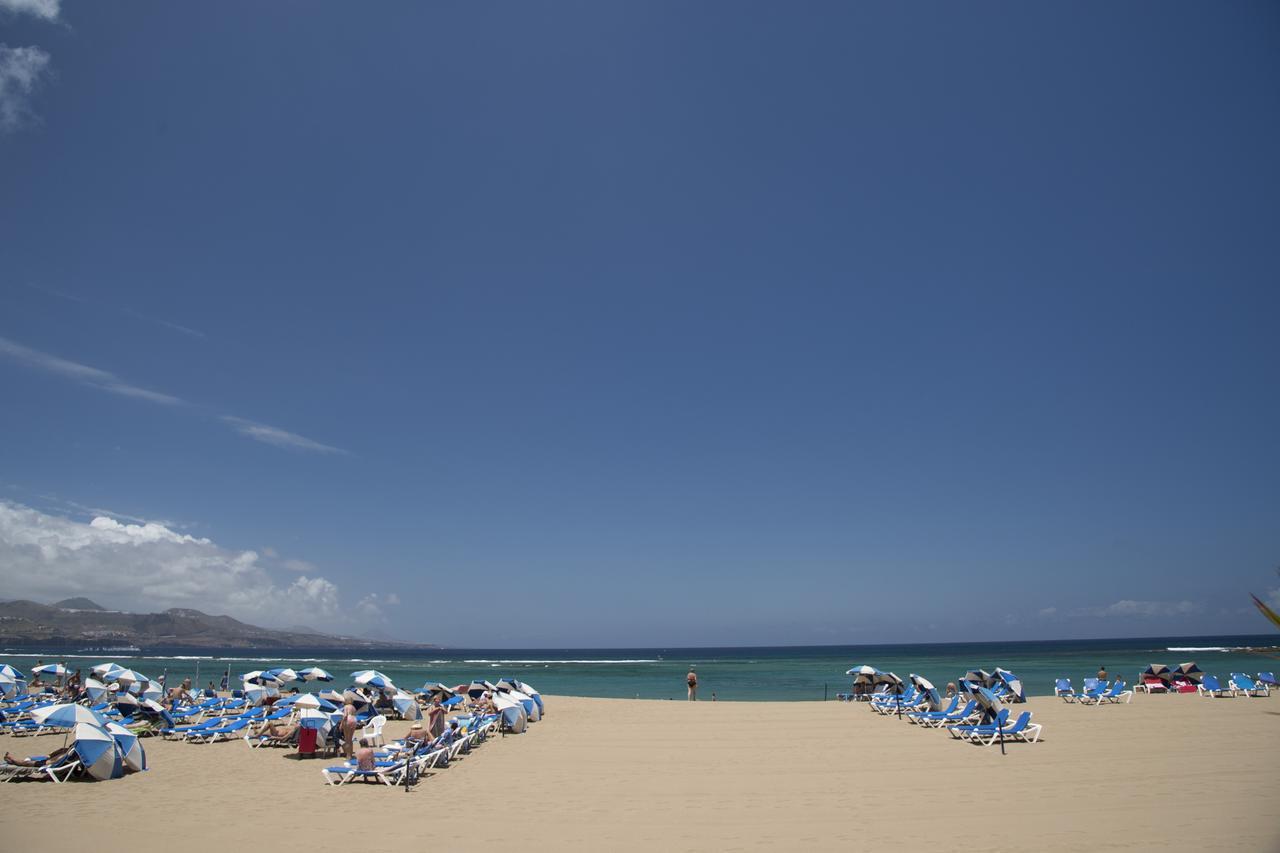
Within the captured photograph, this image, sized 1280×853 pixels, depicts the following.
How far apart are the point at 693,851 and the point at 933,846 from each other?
98.1 inches

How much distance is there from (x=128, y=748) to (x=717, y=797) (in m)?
9.44

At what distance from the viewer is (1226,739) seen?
13609 mm

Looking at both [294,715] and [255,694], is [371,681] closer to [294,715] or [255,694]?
[255,694]

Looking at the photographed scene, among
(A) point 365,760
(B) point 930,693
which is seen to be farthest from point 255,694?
(B) point 930,693

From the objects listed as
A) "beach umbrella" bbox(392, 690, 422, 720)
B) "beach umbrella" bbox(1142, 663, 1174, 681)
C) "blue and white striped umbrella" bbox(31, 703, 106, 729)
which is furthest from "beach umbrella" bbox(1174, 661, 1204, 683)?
"blue and white striped umbrella" bbox(31, 703, 106, 729)

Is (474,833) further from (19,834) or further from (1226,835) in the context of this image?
(1226,835)

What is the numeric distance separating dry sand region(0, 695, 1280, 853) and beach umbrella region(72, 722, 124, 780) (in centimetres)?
25

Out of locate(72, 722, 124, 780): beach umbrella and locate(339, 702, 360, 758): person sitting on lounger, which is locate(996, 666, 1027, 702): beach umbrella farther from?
locate(72, 722, 124, 780): beach umbrella

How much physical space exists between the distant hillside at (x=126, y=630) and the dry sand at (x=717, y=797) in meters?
146

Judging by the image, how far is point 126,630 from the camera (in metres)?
157

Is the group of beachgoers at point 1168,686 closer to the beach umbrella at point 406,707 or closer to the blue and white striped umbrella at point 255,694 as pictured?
the beach umbrella at point 406,707

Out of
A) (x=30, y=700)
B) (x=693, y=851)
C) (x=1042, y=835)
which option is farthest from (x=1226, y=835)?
(x=30, y=700)

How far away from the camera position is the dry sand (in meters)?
7.64

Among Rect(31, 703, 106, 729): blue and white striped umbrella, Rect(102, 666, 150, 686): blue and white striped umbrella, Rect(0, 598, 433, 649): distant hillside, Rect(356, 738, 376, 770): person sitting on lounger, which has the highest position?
Rect(31, 703, 106, 729): blue and white striped umbrella
